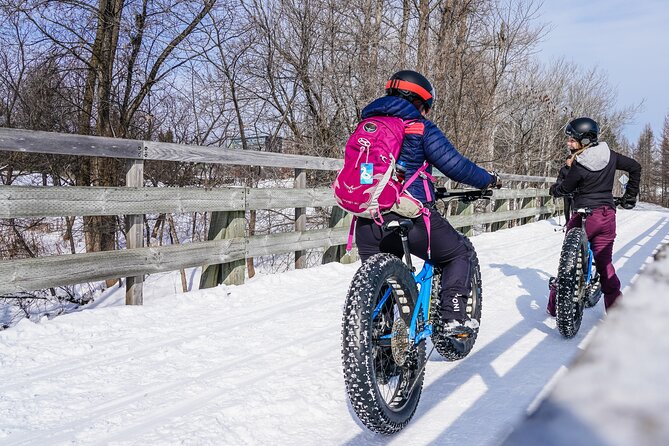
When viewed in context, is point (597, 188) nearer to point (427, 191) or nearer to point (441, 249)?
point (441, 249)

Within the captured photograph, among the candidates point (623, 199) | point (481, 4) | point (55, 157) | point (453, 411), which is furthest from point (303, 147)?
point (453, 411)

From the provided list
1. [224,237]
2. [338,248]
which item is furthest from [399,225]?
[338,248]

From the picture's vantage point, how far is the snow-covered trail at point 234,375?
2.58 metres

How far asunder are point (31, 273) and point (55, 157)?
18.8 feet

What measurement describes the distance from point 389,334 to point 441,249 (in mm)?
694

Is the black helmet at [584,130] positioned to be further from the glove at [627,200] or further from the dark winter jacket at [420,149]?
the dark winter jacket at [420,149]

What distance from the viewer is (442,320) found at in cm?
318

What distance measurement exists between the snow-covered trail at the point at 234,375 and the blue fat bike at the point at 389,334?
7.5 inches

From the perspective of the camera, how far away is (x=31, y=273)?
12.5 feet

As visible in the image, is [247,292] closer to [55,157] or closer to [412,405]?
[412,405]

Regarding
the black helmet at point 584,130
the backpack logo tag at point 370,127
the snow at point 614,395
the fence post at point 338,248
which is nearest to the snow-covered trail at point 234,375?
the snow at point 614,395

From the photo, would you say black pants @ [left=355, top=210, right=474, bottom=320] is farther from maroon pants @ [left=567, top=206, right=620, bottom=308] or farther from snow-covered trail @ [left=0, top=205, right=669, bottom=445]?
maroon pants @ [left=567, top=206, right=620, bottom=308]

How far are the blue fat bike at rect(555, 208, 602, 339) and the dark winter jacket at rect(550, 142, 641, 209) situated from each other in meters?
0.14

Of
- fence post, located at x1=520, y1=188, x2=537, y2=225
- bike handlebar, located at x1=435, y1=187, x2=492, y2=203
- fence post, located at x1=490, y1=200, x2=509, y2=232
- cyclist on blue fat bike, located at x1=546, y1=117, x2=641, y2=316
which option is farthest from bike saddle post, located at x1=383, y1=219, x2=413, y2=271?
fence post, located at x1=520, y1=188, x2=537, y2=225
